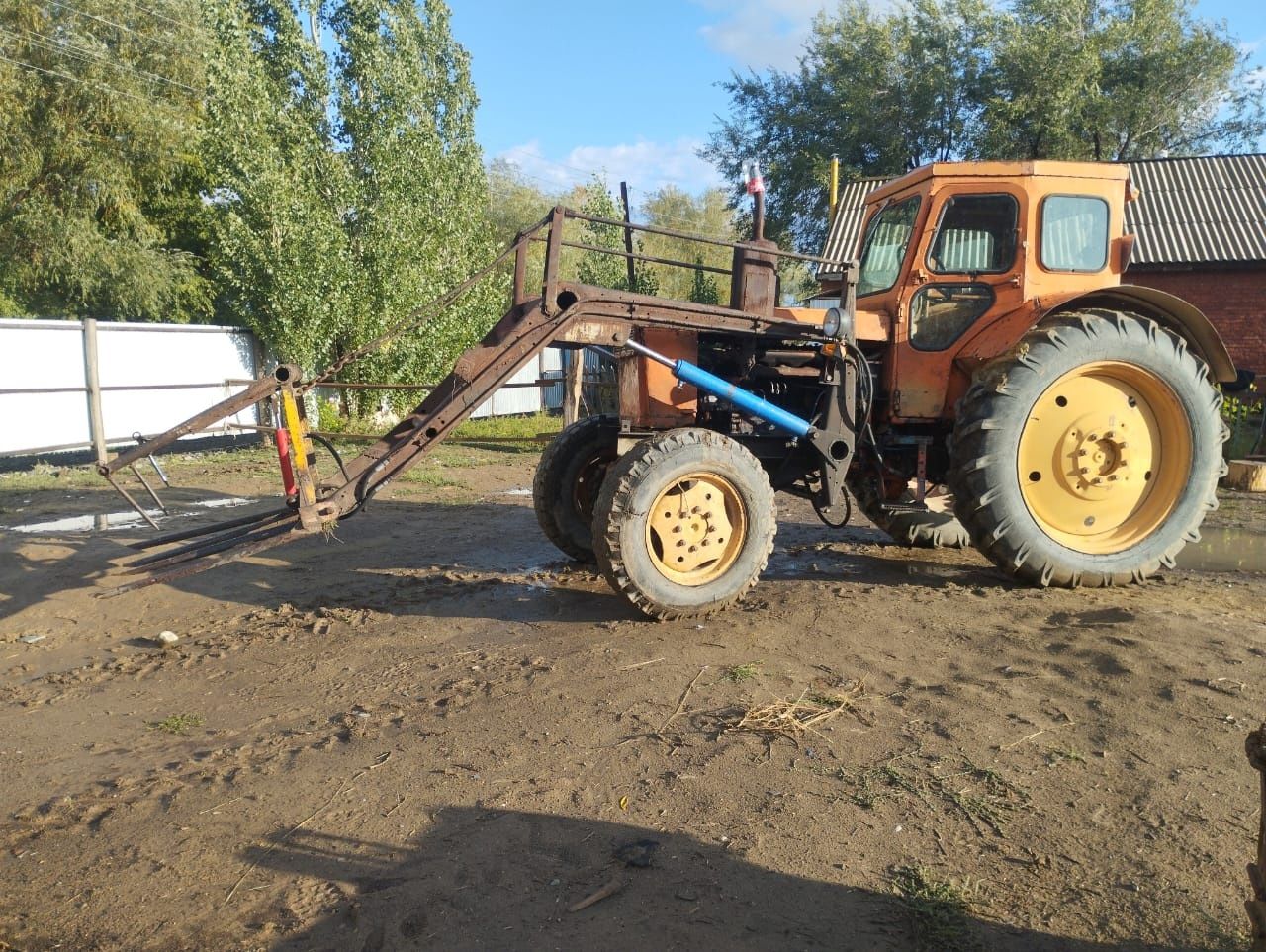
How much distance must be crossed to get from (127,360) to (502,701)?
470 inches

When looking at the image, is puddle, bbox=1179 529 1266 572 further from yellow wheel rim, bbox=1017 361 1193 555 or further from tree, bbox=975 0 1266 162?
tree, bbox=975 0 1266 162

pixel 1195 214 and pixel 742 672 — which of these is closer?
pixel 742 672

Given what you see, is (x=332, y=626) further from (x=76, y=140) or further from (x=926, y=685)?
(x=76, y=140)

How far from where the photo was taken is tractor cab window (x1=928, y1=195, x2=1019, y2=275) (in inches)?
242

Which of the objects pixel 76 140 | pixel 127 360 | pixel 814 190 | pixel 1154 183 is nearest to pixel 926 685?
pixel 127 360

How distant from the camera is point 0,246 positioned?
18766 mm

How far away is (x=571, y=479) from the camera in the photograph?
675 centimetres

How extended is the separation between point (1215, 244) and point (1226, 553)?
12.7 metres

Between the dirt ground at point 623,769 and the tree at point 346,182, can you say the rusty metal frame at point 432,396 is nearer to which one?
the dirt ground at point 623,769

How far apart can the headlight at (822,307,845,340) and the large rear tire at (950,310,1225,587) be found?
0.91 meters

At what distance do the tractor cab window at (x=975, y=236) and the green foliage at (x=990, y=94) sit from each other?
2155 cm

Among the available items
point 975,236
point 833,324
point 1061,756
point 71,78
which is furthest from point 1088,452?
point 71,78

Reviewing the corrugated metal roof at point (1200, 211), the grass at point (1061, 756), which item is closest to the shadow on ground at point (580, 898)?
the grass at point (1061, 756)

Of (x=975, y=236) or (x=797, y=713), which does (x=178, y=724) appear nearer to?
(x=797, y=713)
